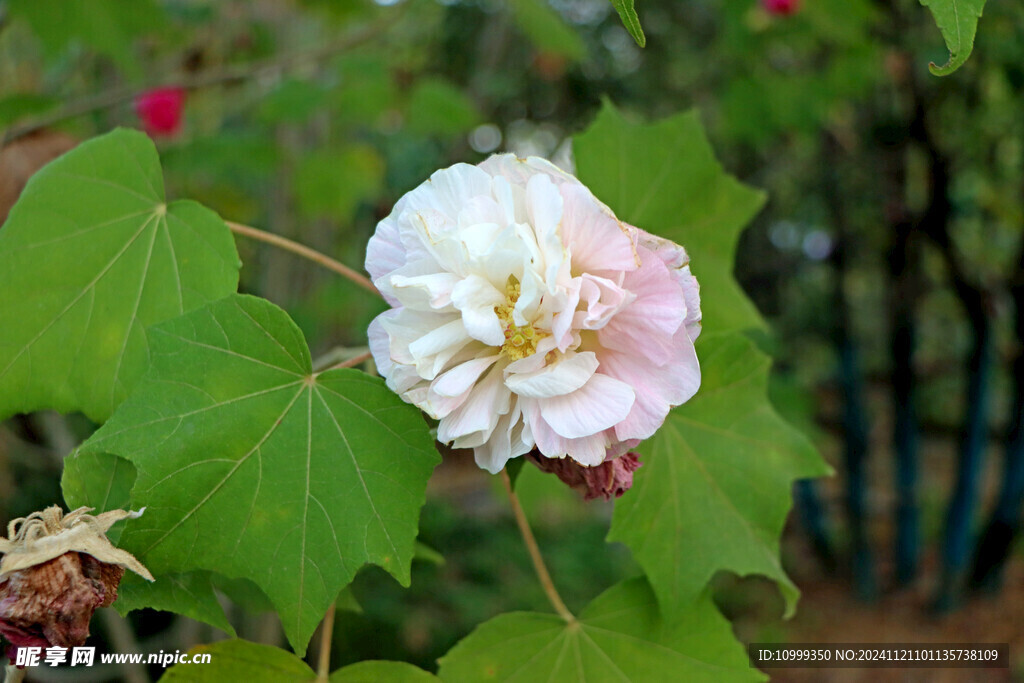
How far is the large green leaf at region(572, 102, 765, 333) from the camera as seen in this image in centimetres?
96

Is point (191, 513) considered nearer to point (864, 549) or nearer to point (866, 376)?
point (864, 549)

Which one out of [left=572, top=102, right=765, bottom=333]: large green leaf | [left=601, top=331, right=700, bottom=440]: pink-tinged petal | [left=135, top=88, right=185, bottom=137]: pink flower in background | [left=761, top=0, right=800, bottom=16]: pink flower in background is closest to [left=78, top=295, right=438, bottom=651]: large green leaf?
[left=601, top=331, right=700, bottom=440]: pink-tinged petal

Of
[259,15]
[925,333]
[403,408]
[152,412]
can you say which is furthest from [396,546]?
[925,333]

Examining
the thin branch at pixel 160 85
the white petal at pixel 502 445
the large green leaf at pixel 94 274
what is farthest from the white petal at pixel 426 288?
the thin branch at pixel 160 85

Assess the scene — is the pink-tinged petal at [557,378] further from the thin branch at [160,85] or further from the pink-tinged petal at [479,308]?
the thin branch at [160,85]

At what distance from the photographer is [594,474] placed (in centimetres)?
63

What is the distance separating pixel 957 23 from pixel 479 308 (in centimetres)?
41

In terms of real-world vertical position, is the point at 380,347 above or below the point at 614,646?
Answer: above

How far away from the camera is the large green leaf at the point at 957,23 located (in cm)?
54

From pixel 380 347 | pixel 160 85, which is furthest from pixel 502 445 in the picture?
pixel 160 85

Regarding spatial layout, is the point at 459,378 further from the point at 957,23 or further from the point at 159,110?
the point at 159,110

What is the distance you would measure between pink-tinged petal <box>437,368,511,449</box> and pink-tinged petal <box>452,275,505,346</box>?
0.04 m

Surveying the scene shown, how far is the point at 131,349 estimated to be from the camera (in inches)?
27.7

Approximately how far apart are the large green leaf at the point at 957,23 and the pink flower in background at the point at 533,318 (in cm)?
24
